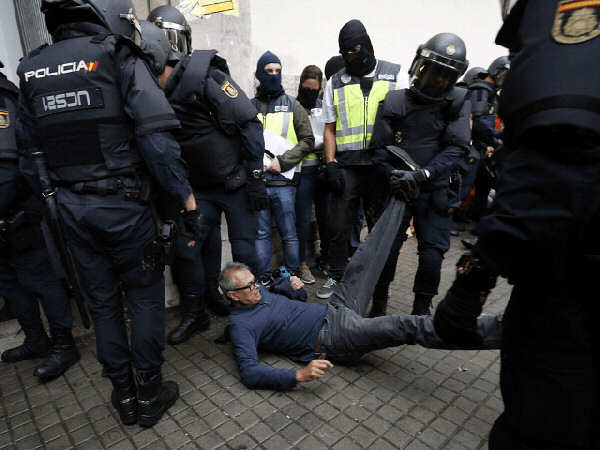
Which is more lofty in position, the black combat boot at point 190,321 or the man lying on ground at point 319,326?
the man lying on ground at point 319,326

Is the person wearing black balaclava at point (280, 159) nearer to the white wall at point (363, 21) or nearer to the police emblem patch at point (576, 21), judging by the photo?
the white wall at point (363, 21)

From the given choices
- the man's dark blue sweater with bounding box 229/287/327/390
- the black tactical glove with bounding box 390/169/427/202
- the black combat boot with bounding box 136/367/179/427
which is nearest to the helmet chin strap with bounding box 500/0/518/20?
the black tactical glove with bounding box 390/169/427/202

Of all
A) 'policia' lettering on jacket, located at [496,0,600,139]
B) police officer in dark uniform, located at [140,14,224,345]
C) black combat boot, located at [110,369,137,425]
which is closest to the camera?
'policia' lettering on jacket, located at [496,0,600,139]

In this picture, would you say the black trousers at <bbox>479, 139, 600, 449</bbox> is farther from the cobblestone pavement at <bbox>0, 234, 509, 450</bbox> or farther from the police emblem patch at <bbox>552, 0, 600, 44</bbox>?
the cobblestone pavement at <bbox>0, 234, 509, 450</bbox>

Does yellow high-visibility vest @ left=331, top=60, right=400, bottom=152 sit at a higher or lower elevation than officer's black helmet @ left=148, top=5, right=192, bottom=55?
lower

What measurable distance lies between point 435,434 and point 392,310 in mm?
1446

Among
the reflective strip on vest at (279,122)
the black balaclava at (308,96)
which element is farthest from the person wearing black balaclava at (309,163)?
the reflective strip on vest at (279,122)

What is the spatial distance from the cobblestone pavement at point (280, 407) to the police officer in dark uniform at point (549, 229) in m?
1.06

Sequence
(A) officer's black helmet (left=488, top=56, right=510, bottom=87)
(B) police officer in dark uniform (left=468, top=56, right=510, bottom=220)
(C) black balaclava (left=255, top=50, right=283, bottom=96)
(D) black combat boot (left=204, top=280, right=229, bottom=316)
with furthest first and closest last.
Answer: (A) officer's black helmet (left=488, top=56, right=510, bottom=87), (B) police officer in dark uniform (left=468, top=56, right=510, bottom=220), (C) black balaclava (left=255, top=50, right=283, bottom=96), (D) black combat boot (left=204, top=280, right=229, bottom=316)

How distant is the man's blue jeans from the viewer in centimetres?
362

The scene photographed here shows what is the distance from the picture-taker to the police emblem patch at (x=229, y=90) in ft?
8.60

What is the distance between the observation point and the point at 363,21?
593 centimetres

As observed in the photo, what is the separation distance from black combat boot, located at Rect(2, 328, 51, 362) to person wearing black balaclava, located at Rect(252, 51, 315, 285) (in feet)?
5.77

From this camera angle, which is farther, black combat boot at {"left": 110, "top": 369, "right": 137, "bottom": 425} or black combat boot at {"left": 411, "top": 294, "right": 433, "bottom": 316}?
black combat boot at {"left": 411, "top": 294, "right": 433, "bottom": 316}
